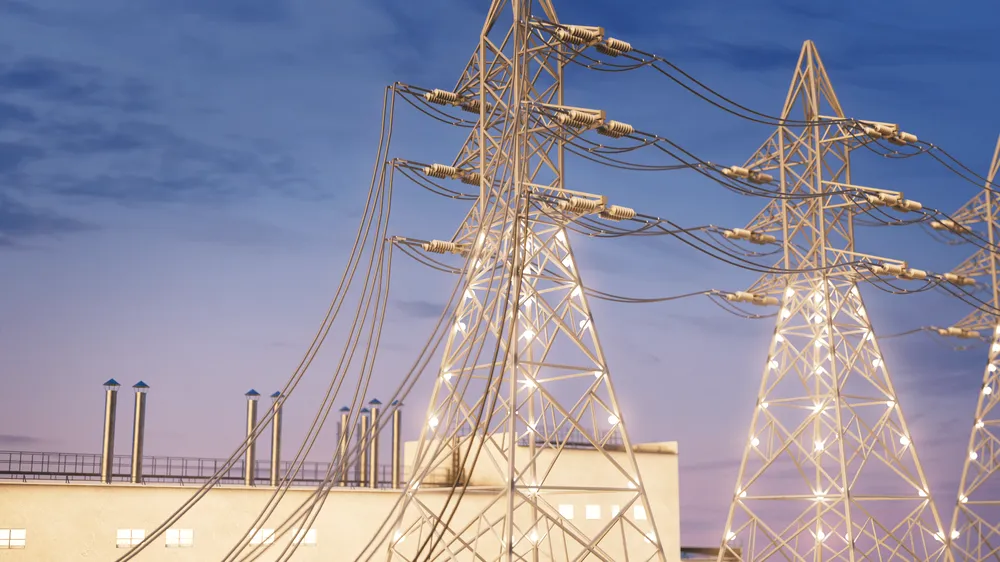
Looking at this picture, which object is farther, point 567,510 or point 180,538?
point 567,510

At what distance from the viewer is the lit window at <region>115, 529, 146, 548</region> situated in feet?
118

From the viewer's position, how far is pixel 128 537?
3609 centimetres

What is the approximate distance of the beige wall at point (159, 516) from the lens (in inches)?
1359

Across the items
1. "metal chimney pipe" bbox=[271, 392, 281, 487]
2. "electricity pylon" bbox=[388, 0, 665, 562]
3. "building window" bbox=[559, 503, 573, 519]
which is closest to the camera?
"electricity pylon" bbox=[388, 0, 665, 562]

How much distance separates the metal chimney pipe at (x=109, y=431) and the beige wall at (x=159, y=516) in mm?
2053

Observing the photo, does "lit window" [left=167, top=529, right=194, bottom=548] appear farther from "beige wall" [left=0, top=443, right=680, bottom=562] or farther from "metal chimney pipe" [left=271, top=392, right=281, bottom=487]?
"metal chimney pipe" [left=271, top=392, right=281, bottom=487]

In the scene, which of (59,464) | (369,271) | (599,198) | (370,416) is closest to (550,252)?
(599,198)

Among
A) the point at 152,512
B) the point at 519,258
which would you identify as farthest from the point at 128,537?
the point at 519,258

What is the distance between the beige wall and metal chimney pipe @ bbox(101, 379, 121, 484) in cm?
205

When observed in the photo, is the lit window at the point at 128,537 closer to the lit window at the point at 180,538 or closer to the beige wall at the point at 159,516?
the beige wall at the point at 159,516

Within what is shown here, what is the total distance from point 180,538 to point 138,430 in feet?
16.8

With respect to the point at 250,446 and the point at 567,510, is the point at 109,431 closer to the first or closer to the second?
the point at 250,446

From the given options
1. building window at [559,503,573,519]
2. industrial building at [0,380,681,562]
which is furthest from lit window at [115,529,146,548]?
building window at [559,503,573,519]

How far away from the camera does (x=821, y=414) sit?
3909 centimetres
